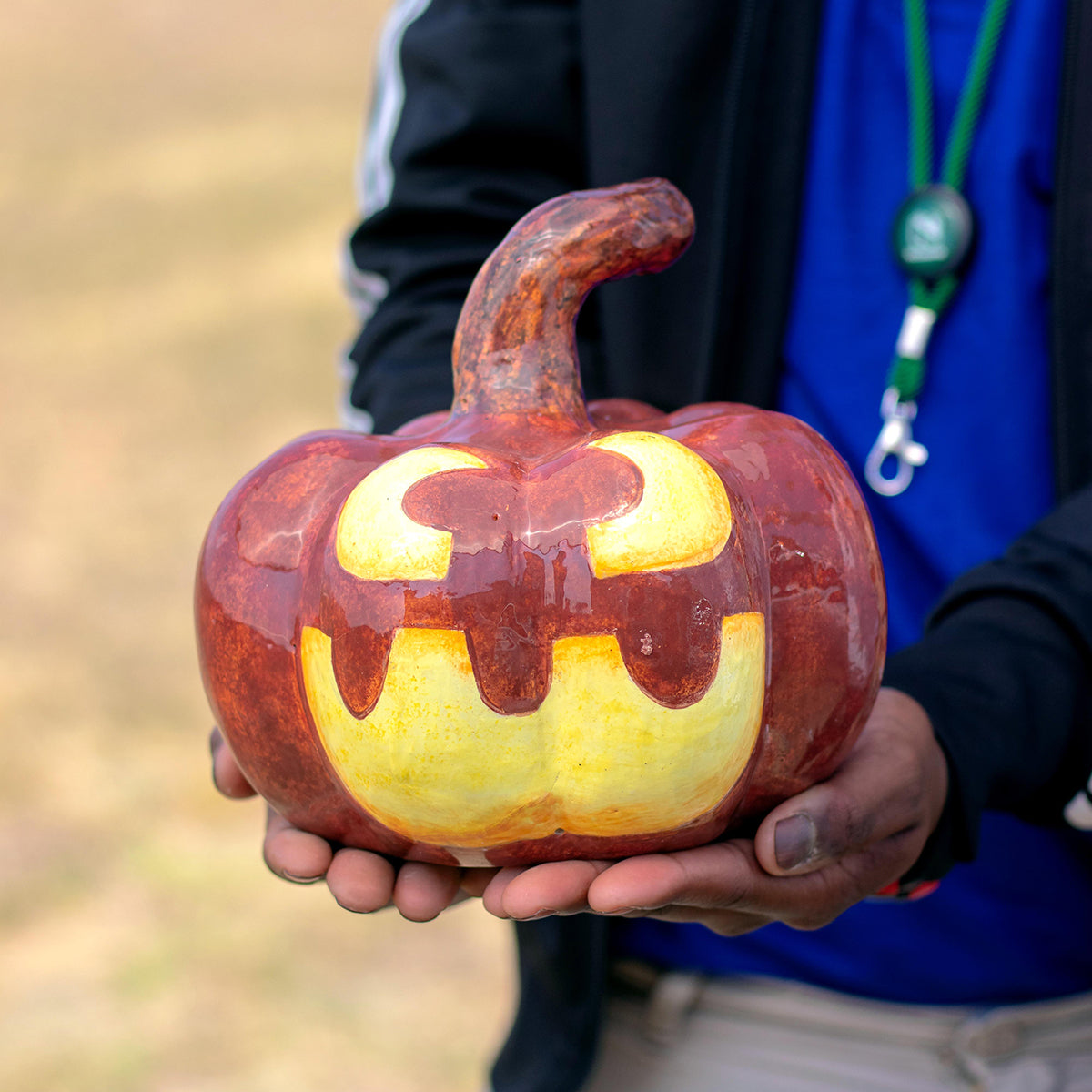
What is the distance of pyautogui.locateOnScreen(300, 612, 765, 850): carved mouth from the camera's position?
3.30 ft

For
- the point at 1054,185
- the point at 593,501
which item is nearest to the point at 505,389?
the point at 593,501

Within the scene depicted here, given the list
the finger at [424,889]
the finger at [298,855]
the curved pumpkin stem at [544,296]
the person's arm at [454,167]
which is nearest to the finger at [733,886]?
the finger at [424,889]

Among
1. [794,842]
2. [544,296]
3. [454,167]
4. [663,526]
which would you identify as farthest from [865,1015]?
[454,167]

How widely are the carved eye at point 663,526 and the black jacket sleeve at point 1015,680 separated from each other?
0.34 m

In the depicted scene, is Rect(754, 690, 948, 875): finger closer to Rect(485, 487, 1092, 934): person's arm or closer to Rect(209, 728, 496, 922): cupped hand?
Rect(485, 487, 1092, 934): person's arm

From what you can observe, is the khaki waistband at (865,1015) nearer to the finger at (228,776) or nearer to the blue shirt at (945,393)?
the blue shirt at (945,393)

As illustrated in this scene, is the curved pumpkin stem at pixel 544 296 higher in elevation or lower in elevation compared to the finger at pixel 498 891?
higher

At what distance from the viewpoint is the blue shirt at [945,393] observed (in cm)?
147

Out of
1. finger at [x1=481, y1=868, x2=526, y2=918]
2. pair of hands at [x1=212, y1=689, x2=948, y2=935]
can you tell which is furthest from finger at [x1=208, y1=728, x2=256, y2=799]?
finger at [x1=481, y1=868, x2=526, y2=918]

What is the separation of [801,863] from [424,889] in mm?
316

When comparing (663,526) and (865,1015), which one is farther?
(865,1015)

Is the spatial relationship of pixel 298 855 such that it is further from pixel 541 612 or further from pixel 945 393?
pixel 945 393

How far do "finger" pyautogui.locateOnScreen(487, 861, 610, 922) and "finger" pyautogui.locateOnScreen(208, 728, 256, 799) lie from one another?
0.37m

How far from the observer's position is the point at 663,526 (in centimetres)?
100
